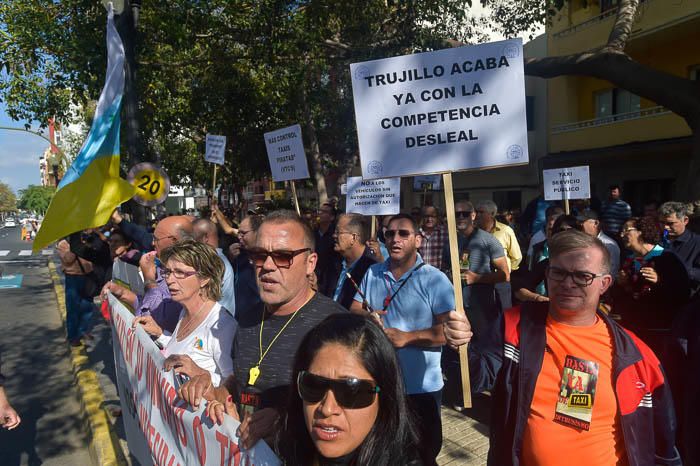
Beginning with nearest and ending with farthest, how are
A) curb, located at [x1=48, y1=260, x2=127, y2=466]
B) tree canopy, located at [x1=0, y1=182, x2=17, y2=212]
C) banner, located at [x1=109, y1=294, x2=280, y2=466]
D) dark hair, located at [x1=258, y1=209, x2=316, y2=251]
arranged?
banner, located at [x1=109, y1=294, x2=280, y2=466] < dark hair, located at [x1=258, y1=209, x2=316, y2=251] < curb, located at [x1=48, y1=260, x2=127, y2=466] < tree canopy, located at [x1=0, y1=182, x2=17, y2=212]

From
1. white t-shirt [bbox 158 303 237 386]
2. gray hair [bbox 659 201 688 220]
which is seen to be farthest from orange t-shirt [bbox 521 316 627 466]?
gray hair [bbox 659 201 688 220]

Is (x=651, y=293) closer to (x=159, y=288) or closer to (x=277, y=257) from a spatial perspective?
(x=277, y=257)

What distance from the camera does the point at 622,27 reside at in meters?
8.44

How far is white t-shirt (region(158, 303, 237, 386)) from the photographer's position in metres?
2.65

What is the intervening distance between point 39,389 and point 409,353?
4.86 metres

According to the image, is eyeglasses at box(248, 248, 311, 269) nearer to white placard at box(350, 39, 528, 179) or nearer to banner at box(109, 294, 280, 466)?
banner at box(109, 294, 280, 466)

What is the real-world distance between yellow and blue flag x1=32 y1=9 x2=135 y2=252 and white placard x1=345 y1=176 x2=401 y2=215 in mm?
3115

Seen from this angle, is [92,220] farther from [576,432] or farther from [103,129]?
[576,432]

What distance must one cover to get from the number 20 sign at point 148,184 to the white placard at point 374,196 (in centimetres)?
234

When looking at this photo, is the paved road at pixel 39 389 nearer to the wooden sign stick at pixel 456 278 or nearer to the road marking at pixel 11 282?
the road marking at pixel 11 282

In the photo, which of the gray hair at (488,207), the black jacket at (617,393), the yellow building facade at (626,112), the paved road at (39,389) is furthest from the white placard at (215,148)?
the yellow building facade at (626,112)

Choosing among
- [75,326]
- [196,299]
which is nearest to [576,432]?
[196,299]

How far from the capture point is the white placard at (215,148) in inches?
336

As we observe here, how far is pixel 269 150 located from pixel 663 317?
4.96 metres
